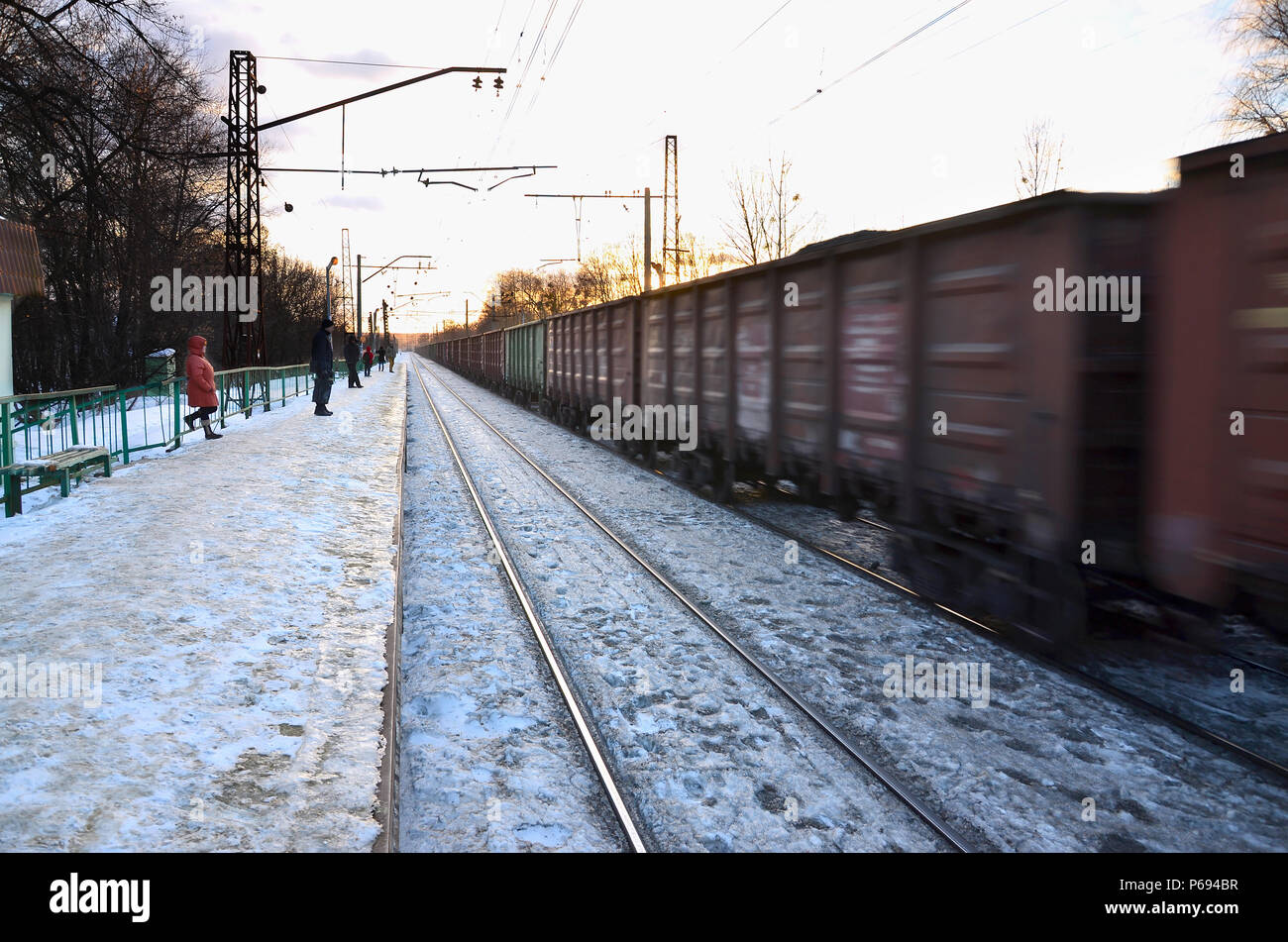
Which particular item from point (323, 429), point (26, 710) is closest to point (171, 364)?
point (323, 429)

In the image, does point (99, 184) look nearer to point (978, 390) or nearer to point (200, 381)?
point (200, 381)

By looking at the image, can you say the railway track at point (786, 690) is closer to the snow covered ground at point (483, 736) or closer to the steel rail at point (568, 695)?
the steel rail at point (568, 695)

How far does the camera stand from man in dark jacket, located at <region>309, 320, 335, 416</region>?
19531 millimetres

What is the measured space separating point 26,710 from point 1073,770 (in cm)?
469

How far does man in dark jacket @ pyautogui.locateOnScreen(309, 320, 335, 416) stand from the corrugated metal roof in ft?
17.1

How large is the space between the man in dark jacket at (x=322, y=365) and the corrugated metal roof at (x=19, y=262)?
17.1ft

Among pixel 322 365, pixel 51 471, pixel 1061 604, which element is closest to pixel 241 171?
pixel 322 365

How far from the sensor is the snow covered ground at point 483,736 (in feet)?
11.0

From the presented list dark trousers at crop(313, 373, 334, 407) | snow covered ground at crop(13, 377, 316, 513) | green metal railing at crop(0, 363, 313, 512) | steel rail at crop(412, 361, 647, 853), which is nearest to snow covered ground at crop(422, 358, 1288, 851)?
steel rail at crop(412, 361, 647, 853)

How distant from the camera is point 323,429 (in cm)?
1725

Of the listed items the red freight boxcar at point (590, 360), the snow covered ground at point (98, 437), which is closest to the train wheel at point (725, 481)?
the red freight boxcar at point (590, 360)

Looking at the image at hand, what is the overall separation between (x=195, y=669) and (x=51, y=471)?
5794mm

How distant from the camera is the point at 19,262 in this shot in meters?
15.9

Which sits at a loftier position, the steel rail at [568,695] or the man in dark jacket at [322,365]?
the man in dark jacket at [322,365]
